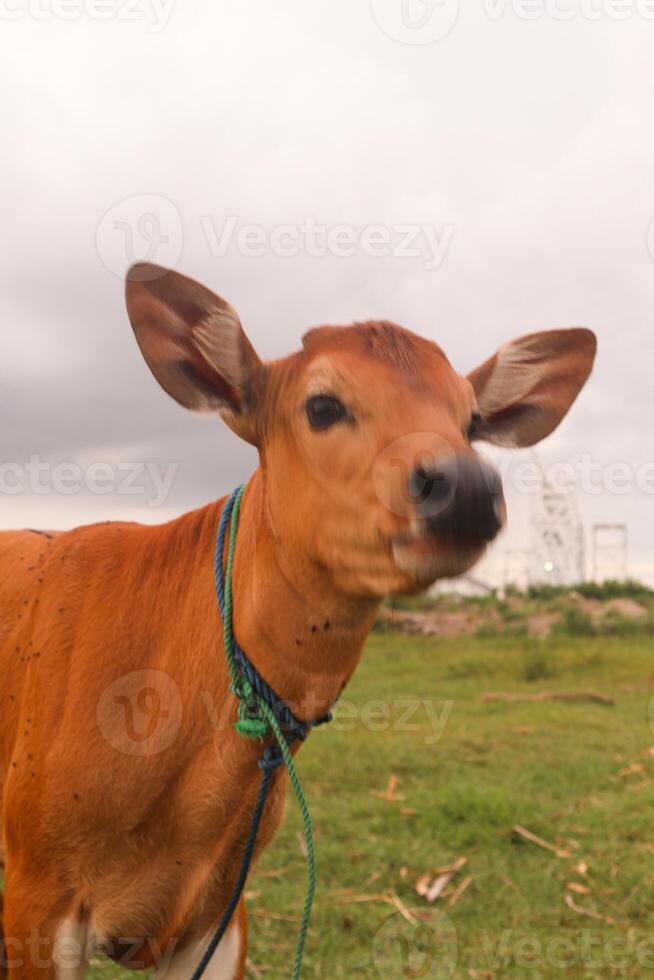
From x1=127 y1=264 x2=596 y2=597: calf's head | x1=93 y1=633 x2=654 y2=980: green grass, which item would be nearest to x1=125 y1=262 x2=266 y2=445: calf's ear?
x1=127 y1=264 x2=596 y2=597: calf's head

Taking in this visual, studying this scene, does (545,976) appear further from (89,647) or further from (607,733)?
(607,733)

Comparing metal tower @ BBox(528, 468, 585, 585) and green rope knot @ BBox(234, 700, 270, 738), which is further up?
green rope knot @ BBox(234, 700, 270, 738)

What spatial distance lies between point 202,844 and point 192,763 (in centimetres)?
25

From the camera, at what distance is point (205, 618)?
295 centimetres

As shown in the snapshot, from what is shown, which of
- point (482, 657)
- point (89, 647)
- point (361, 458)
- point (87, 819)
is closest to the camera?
point (361, 458)

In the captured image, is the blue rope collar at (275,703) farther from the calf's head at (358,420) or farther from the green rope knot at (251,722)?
the calf's head at (358,420)

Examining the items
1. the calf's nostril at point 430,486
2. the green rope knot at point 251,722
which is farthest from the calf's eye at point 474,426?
the green rope knot at point 251,722

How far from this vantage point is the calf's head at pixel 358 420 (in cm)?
214

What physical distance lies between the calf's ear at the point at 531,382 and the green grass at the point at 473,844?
9.66ft

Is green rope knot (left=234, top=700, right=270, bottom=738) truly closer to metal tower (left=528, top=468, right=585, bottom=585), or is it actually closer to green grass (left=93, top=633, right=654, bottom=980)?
green grass (left=93, top=633, right=654, bottom=980)

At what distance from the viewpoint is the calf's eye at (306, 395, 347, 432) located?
8.21ft

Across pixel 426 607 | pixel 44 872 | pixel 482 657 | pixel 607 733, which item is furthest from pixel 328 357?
pixel 426 607

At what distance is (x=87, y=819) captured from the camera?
279 cm

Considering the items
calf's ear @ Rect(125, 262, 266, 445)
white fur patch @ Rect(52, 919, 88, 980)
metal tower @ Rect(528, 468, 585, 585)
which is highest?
calf's ear @ Rect(125, 262, 266, 445)
